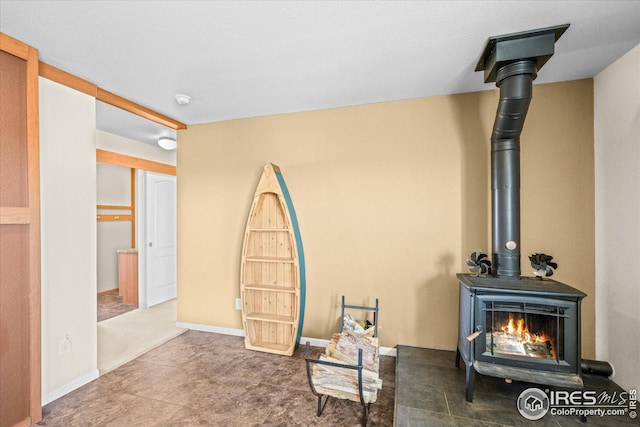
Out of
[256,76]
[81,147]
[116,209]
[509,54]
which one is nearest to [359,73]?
[256,76]

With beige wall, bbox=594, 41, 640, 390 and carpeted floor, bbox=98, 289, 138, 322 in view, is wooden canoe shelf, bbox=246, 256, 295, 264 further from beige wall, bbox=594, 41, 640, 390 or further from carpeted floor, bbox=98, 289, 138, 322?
beige wall, bbox=594, 41, 640, 390

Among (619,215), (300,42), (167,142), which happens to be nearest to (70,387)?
(167,142)

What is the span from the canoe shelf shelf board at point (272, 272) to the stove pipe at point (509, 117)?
175cm

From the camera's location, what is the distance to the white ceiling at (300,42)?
1.62 metres

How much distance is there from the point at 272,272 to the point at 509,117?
249 cm

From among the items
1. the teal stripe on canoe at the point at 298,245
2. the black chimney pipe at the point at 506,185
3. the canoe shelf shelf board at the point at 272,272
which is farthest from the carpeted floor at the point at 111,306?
the black chimney pipe at the point at 506,185

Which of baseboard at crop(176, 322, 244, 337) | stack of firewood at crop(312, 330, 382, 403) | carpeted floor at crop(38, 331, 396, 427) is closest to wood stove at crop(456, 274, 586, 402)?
stack of firewood at crop(312, 330, 382, 403)

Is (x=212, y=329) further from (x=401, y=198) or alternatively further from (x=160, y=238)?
(x=401, y=198)

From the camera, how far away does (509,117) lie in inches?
82.7

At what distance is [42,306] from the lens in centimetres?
212

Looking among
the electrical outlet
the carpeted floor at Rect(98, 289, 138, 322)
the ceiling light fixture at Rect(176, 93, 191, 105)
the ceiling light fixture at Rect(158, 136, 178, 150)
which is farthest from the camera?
the carpeted floor at Rect(98, 289, 138, 322)

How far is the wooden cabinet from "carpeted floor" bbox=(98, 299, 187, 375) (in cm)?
46

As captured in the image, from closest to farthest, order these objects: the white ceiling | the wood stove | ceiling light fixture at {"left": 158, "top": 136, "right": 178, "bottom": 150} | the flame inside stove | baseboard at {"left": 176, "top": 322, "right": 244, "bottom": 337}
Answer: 1. the white ceiling
2. the wood stove
3. the flame inside stove
4. baseboard at {"left": 176, "top": 322, "right": 244, "bottom": 337}
5. ceiling light fixture at {"left": 158, "top": 136, "right": 178, "bottom": 150}

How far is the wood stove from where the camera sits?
184 centimetres
